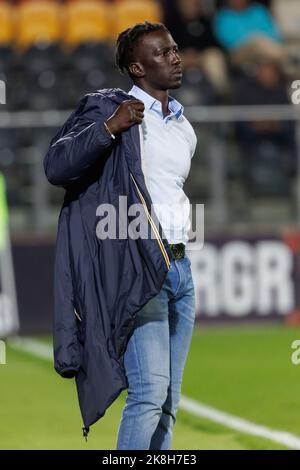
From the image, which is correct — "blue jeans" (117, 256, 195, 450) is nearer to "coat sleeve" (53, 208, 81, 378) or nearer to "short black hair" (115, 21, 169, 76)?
"coat sleeve" (53, 208, 81, 378)

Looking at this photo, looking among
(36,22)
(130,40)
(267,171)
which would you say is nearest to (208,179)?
(267,171)

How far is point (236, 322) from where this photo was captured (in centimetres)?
1366

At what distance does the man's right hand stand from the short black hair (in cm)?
38

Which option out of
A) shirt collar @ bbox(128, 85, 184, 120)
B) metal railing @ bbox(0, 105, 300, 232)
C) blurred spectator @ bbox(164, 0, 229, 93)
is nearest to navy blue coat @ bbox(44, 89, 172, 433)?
shirt collar @ bbox(128, 85, 184, 120)

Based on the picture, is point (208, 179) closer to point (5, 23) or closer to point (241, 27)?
point (241, 27)

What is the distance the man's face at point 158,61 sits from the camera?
5.44m

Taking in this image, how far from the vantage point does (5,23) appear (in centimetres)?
1557

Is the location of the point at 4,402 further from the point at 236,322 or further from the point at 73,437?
the point at 236,322

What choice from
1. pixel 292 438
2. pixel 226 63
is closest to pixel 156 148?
pixel 292 438

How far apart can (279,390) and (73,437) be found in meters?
2.29

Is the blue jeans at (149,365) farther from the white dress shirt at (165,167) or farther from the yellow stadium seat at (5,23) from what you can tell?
the yellow stadium seat at (5,23)

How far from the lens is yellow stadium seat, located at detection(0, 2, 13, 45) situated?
1548 cm

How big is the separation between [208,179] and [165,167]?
7.98 meters

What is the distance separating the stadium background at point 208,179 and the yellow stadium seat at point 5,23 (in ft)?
0.06
